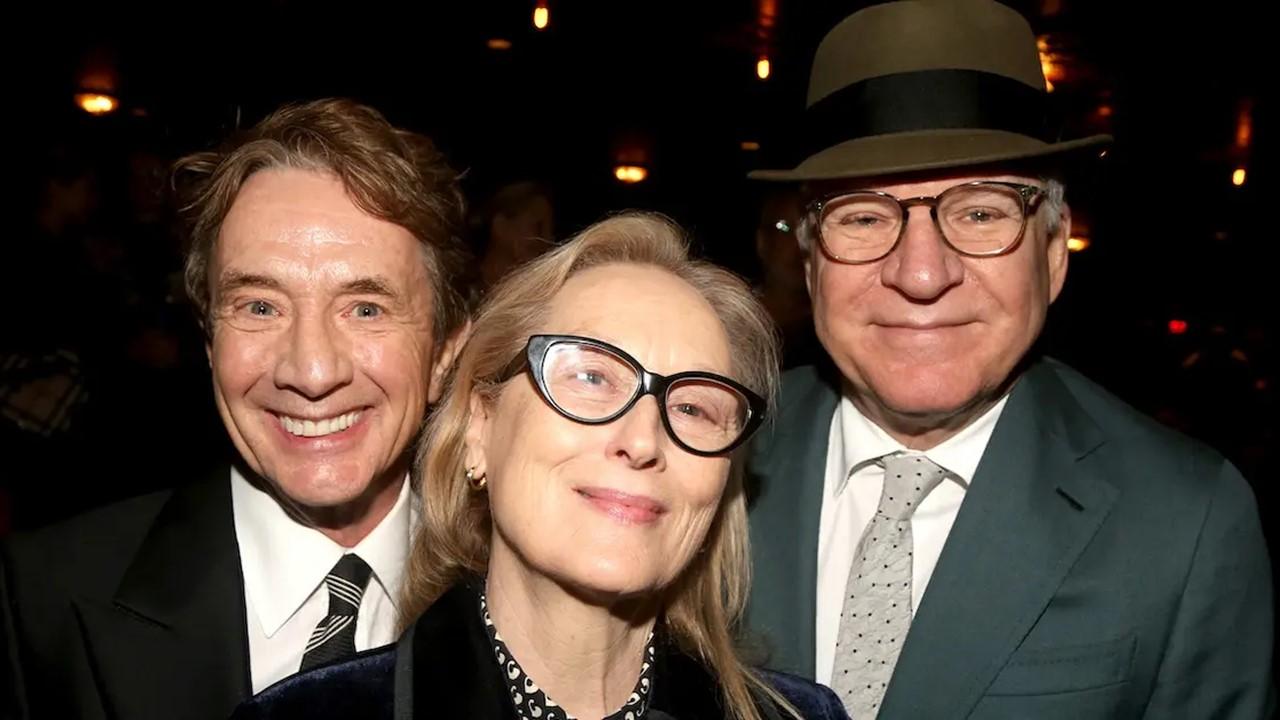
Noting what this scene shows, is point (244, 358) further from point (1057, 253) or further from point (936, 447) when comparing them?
point (1057, 253)

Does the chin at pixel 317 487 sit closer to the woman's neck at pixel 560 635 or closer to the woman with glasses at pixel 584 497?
the woman with glasses at pixel 584 497

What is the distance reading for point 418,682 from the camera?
175 centimetres

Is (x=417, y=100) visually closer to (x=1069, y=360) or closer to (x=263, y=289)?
(x=1069, y=360)

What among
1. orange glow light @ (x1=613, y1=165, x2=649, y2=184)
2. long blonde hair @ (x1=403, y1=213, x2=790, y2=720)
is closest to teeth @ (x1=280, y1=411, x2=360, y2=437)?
long blonde hair @ (x1=403, y1=213, x2=790, y2=720)

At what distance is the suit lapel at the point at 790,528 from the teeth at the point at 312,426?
37.8 inches

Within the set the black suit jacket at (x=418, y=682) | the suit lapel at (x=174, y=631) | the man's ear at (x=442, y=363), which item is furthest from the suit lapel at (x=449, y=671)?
the man's ear at (x=442, y=363)

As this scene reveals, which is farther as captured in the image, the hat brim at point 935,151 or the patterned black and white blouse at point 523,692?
the hat brim at point 935,151

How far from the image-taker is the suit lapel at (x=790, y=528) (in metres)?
2.31

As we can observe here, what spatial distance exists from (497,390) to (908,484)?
0.99 metres

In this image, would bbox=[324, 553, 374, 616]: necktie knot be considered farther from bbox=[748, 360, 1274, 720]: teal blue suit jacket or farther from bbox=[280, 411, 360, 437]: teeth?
bbox=[748, 360, 1274, 720]: teal blue suit jacket

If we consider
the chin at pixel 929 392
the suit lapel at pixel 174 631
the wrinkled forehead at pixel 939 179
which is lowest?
the suit lapel at pixel 174 631

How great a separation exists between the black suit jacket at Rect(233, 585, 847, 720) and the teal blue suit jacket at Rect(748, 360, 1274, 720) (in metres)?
0.63

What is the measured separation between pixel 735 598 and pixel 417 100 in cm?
849

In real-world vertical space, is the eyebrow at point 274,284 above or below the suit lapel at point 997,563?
above
